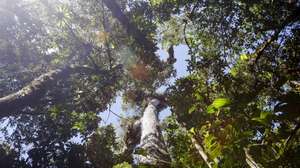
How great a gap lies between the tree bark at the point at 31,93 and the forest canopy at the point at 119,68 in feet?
0.10

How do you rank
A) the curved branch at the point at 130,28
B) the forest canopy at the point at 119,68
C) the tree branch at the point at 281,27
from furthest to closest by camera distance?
the curved branch at the point at 130,28 < the forest canopy at the point at 119,68 < the tree branch at the point at 281,27

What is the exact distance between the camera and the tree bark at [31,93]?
8.71 meters

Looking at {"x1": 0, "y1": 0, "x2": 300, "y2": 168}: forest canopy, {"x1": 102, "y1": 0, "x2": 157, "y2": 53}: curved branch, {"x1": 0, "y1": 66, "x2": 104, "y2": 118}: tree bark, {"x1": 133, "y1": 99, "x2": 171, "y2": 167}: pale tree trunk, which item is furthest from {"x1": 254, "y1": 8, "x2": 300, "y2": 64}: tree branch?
{"x1": 0, "y1": 66, "x2": 104, "y2": 118}: tree bark

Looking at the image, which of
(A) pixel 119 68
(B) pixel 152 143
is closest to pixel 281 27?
(B) pixel 152 143

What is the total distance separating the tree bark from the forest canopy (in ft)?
0.10

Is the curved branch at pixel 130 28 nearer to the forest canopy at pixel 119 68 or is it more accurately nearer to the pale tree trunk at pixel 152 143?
the forest canopy at pixel 119 68

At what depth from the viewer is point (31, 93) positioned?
9.37 meters

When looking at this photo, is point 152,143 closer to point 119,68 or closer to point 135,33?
point 135,33

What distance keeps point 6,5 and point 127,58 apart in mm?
5883

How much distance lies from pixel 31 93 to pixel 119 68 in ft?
13.9

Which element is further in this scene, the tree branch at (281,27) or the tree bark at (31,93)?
the tree bark at (31,93)

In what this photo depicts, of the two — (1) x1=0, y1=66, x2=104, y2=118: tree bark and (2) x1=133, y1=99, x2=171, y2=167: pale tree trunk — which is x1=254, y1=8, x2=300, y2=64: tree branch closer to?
(2) x1=133, y1=99, x2=171, y2=167: pale tree trunk

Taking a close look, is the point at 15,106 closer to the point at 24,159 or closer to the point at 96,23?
the point at 24,159

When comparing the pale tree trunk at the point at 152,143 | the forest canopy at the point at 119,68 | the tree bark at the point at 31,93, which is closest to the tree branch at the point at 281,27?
the forest canopy at the point at 119,68
